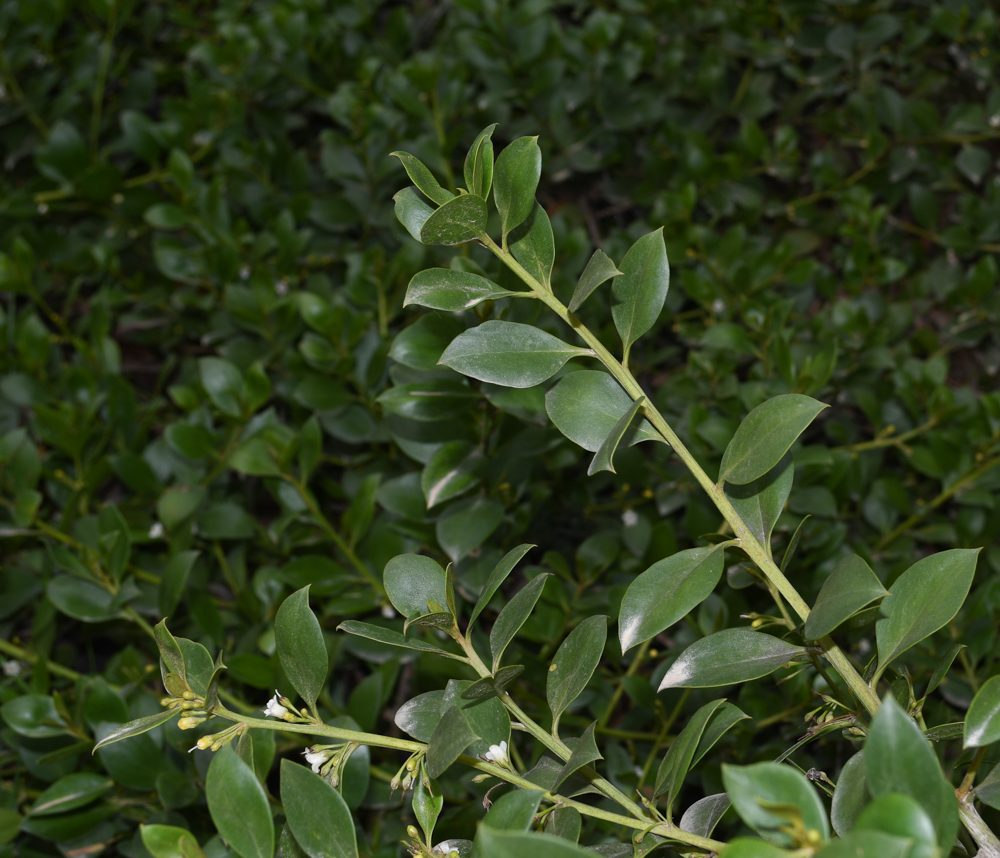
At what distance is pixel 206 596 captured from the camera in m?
1.15

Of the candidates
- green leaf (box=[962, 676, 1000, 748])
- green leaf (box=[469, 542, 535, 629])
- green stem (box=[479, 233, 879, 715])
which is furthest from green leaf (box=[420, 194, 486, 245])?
green leaf (box=[962, 676, 1000, 748])

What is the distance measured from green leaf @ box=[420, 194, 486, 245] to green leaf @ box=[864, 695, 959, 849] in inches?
16.0

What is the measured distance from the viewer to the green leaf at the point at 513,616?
611mm

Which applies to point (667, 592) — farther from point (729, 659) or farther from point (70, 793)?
point (70, 793)

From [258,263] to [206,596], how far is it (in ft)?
2.14

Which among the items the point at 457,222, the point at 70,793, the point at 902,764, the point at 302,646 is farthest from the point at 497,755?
the point at 70,793

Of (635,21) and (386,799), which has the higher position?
(635,21)

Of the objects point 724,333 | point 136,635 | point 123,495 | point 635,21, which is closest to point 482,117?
point 635,21

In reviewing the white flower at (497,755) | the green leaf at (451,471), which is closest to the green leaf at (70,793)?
the green leaf at (451,471)

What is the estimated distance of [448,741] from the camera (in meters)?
0.56

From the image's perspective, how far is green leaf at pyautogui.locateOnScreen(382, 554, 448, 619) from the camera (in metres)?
0.66

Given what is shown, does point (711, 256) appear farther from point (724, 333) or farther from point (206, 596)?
point (206, 596)

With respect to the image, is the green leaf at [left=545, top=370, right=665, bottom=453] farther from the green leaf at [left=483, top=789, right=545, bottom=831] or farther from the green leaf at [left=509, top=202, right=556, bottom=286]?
the green leaf at [left=483, top=789, right=545, bottom=831]

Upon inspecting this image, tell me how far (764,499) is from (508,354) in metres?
0.23
